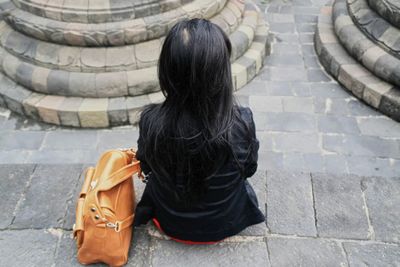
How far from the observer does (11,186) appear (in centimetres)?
319

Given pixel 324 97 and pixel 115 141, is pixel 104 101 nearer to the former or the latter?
pixel 115 141

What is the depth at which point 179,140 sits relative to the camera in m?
2.10

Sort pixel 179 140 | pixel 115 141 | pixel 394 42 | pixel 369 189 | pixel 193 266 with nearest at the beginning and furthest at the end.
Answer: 1. pixel 179 140
2. pixel 193 266
3. pixel 369 189
4. pixel 115 141
5. pixel 394 42

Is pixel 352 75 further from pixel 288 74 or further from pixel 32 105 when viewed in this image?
pixel 32 105

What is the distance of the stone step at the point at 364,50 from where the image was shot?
388 cm

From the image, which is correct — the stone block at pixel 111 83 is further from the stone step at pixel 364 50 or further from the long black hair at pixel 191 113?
the stone step at pixel 364 50

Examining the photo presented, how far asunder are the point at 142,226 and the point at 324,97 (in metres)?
2.33

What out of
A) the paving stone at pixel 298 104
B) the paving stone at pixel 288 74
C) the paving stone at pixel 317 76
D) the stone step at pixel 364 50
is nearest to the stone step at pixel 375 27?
the stone step at pixel 364 50

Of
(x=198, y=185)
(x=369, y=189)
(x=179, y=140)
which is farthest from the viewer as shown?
(x=369, y=189)

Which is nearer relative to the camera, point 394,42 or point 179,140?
point 179,140

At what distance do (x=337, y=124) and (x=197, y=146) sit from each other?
7.03ft

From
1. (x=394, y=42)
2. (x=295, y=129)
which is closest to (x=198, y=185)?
(x=295, y=129)

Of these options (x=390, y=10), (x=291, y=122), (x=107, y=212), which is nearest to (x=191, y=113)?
(x=107, y=212)

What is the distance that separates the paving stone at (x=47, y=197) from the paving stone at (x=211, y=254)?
0.77m
